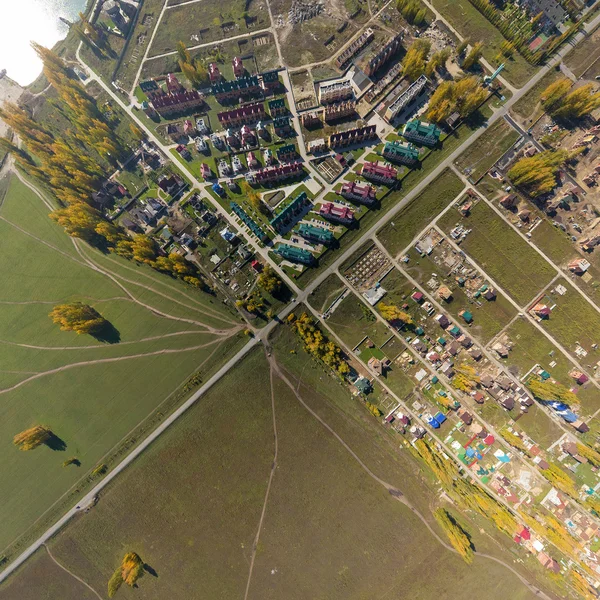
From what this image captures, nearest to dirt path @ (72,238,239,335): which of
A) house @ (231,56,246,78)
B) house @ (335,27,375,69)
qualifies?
house @ (231,56,246,78)

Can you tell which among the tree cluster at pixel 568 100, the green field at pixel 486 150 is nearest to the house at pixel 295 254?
the green field at pixel 486 150

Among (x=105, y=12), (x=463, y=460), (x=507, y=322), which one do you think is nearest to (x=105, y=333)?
(x=105, y=12)

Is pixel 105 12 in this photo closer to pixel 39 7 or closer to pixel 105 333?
pixel 39 7

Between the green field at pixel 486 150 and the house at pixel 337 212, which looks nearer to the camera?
the house at pixel 337 212

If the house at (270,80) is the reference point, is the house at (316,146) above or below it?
below

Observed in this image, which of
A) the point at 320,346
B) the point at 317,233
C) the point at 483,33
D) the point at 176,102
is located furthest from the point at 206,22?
the point at 320,346

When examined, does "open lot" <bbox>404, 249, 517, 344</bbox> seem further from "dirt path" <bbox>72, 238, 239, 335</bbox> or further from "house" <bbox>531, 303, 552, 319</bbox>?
"dirt path" <bbox>72, 238, 239, 335</bbox>

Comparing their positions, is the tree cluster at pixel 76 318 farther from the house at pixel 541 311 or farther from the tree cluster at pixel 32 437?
the house at pixel 541 311
